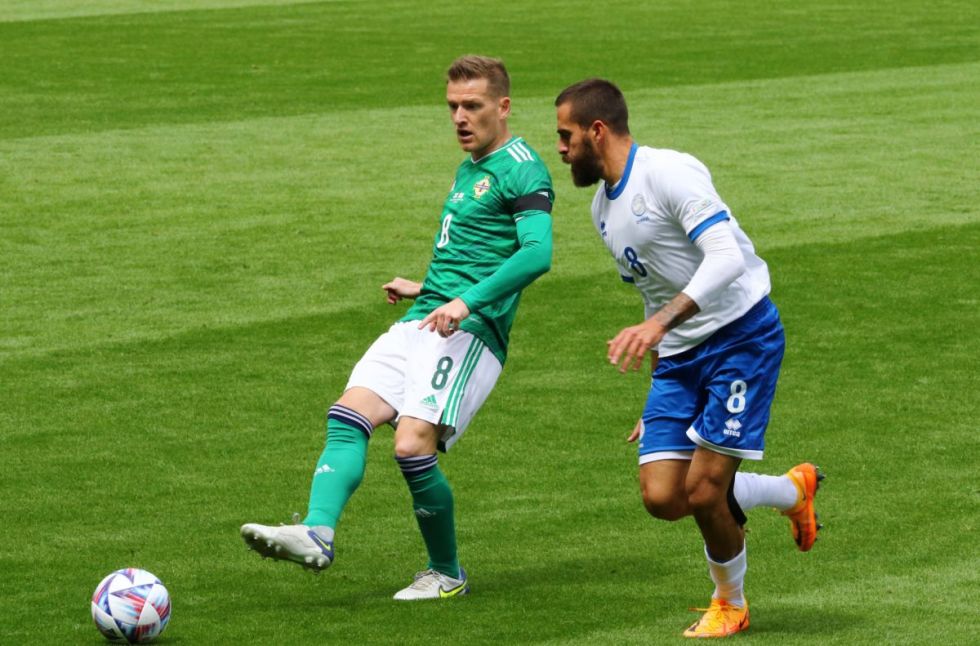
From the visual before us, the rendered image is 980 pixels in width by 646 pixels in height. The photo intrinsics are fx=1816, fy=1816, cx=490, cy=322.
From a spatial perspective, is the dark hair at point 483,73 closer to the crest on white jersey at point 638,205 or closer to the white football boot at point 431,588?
the crest on white jersey at point 638,205

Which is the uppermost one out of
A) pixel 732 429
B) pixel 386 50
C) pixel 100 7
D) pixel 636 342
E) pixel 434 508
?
pixel 100 7

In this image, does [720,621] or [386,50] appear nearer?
[720,621]

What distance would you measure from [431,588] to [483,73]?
6.97 ft

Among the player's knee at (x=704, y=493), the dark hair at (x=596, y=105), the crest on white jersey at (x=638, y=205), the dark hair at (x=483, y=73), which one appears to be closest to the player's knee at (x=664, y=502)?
the player's knee at (x=704, y=493)

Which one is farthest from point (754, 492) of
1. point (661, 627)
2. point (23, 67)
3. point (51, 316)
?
point (23, 67)

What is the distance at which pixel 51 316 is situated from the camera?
12.7 m

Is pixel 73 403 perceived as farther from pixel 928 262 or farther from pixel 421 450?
pixel 928 262

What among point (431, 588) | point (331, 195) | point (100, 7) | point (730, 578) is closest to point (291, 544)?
point (431, 588)

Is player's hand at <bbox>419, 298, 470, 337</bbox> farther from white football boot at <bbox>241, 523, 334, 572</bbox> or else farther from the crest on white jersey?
white football boot at <bbox>241, 523, 334, 572</bbox>

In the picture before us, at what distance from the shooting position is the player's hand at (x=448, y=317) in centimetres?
684

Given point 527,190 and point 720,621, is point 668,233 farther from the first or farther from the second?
point 720,621

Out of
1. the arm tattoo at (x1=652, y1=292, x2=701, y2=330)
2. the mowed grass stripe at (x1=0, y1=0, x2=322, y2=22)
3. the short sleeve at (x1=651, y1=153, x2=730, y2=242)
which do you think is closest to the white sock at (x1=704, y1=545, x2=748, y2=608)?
the arm tattoo at (x1=652, y1=292, x2=701, y2=330)

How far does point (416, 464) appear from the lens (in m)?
7.23

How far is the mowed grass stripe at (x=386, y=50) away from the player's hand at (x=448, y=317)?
13.4 m
